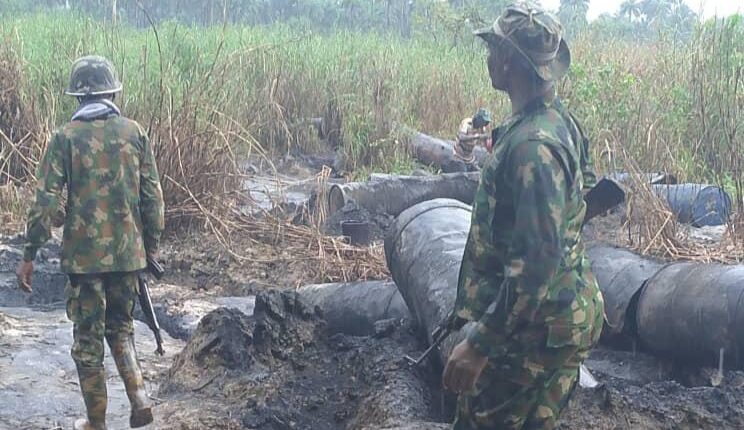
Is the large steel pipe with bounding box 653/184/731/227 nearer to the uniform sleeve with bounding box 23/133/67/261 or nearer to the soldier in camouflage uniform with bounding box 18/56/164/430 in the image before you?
the soldier in camouflage uniform with bounding box 18/56/164/430

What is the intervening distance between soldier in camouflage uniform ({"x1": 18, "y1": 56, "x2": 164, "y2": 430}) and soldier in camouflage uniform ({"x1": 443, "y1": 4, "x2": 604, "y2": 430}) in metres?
1.78

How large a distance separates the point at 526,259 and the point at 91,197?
2176 millimetres

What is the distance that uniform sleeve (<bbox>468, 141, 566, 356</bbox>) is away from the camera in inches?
85.7

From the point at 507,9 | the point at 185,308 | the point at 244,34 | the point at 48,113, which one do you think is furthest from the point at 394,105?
the point at 507,9

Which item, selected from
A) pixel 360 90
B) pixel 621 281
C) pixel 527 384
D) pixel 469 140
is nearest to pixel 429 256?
pixel 621 281

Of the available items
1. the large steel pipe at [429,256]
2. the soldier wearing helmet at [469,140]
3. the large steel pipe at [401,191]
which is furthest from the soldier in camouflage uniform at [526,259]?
the soldier wearing helmet at [469,140]

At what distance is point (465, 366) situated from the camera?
7.44ft

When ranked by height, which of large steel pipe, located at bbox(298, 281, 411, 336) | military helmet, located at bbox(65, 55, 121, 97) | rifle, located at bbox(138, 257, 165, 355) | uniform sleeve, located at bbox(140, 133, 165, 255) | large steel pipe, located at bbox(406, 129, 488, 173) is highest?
military helmet, located at bbox(65, 55, 121, 97)

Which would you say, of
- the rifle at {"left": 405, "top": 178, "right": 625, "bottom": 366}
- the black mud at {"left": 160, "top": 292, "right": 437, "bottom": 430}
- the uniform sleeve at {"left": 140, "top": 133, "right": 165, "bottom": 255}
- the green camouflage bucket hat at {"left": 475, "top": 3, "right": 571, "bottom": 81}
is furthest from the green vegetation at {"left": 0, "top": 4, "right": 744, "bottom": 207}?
the green camouflage bucket hat at {"left": 475, "top": 3, "right": 571, "bottom": 81}

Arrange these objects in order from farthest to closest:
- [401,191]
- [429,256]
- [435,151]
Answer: [435,151] → [401,191] → [429,256]

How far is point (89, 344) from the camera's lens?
3826 mm

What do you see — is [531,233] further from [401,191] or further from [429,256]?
[401,191]

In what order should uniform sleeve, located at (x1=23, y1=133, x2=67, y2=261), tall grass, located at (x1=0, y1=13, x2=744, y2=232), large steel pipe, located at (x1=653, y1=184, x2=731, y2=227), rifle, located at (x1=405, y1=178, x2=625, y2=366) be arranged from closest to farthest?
rifle, located at (x1=405, y1=178, x2=625, y2=366), uniform sleeve, located at (x1=23, y1=133, x2=67, y2=261), large steel pipe, located at (x1=653, y1=184, x2=731, y2=227), tall grass, located at (x1=0, y1=13, x2=744, y2=232)

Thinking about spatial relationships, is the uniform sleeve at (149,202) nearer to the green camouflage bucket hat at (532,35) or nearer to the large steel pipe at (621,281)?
the green camouflage bucket hat at (532,35)
